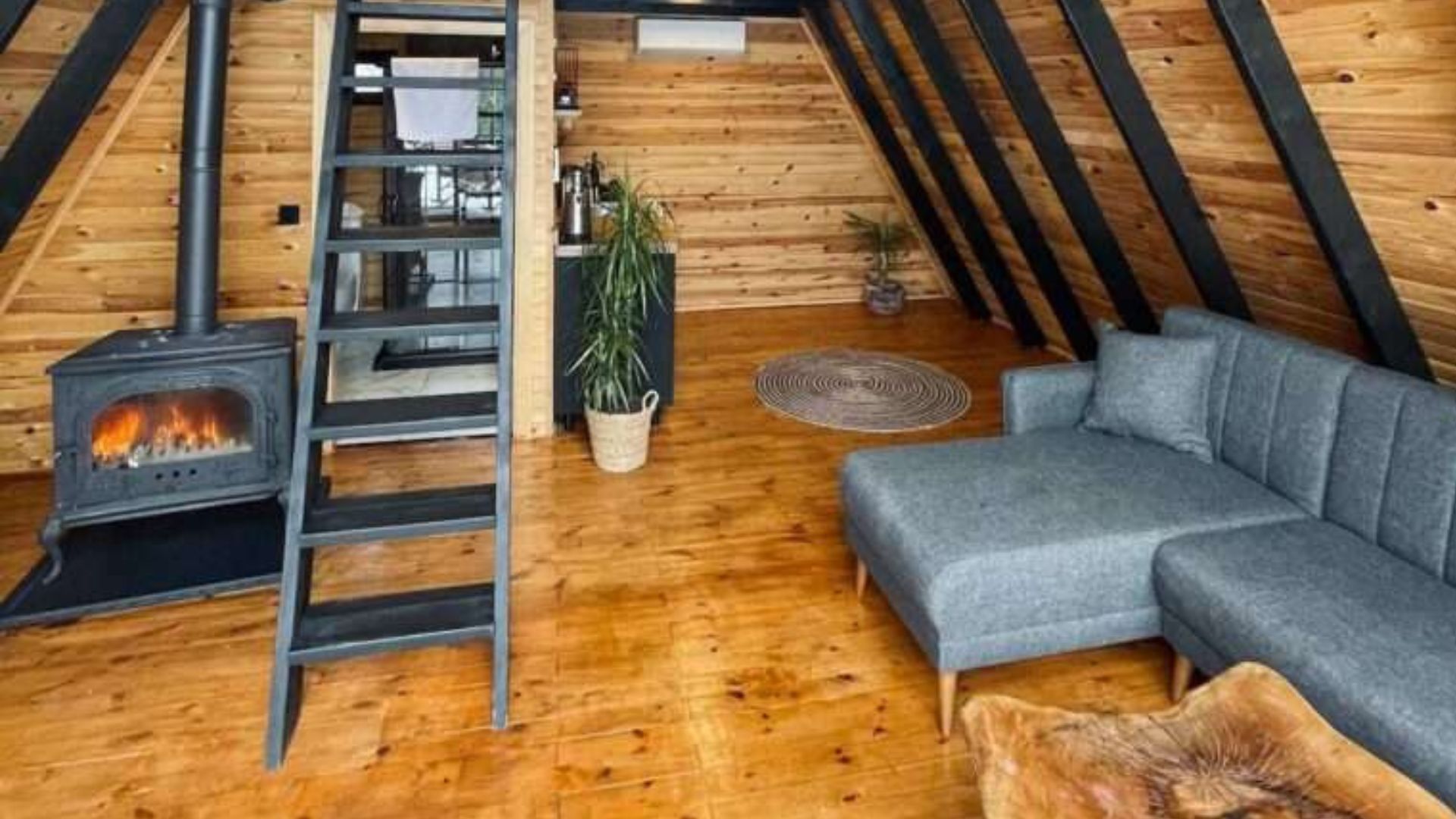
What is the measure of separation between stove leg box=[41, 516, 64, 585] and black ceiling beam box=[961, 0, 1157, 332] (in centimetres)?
356

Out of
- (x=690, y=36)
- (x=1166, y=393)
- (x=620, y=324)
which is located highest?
(x=690, y=36)

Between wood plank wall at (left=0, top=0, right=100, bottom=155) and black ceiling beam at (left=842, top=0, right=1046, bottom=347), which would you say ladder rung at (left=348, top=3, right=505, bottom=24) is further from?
black ceiling beam at (left=842, top=0, right=1046, bottom=347)

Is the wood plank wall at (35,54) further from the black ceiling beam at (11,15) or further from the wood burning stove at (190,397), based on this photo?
the wood burning stove at (190,397)

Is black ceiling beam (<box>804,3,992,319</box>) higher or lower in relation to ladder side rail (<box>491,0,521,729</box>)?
higher

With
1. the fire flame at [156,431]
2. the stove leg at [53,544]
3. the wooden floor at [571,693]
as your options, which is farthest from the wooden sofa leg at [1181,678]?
the stove leg at [53,544]

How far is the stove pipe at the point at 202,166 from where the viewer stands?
2.74 m

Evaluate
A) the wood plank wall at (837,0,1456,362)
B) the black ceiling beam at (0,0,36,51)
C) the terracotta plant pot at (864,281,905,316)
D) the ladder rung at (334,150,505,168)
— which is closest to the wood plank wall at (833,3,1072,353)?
the wood plank wall at (837,0,1456,362)

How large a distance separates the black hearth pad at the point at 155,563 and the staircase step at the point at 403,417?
0.82 meters

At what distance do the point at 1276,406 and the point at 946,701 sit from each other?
1368mm

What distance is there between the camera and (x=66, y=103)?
2.54 meters

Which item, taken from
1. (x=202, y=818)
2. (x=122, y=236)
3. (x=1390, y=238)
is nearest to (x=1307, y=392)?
(x=1390, y=238)

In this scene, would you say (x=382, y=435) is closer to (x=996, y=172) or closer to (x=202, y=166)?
(x=202, y=166)

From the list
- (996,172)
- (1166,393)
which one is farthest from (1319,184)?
(996,172)

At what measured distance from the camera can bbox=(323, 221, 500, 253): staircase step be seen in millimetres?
2301
